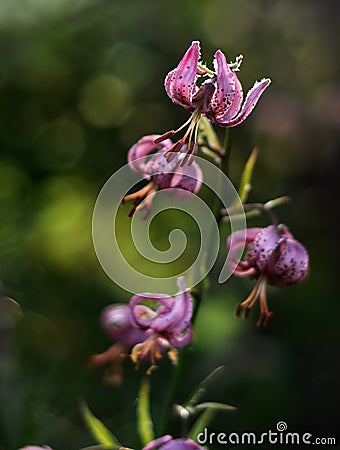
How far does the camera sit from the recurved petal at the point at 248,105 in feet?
3.42

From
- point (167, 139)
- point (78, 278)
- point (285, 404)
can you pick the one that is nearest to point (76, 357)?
point (78, 278)

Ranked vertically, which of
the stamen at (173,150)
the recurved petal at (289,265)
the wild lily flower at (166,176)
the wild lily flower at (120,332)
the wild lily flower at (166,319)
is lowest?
the wild lily flower at (120,332)

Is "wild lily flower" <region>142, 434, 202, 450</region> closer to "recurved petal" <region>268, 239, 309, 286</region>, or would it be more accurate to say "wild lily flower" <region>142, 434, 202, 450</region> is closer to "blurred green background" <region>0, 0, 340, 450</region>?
"recurved petal" <region>268, 239, 309, 286</region>

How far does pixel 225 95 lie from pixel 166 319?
1.02 feet

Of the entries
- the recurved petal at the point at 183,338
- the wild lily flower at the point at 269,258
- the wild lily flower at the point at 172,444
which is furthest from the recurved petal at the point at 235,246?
the wild lily flower at the point at 172,444

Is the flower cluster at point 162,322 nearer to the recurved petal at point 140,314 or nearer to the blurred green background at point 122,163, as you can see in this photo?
the recurved petal at point 140,314

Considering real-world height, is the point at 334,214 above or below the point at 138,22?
below

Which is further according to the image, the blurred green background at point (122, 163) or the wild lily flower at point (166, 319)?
the blurred green background at point (122, 163)

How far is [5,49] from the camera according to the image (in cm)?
295

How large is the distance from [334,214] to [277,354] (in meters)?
0.69

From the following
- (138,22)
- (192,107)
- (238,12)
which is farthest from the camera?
(238,12)

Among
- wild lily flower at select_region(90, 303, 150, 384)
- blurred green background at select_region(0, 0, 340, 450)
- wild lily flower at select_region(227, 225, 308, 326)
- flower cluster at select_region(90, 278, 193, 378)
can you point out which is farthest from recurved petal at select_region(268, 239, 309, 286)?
blurred green background at select_region(0, 0, 340, 450)

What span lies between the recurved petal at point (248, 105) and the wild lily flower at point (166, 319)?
22cm

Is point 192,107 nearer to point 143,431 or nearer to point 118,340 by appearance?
point 143,431
